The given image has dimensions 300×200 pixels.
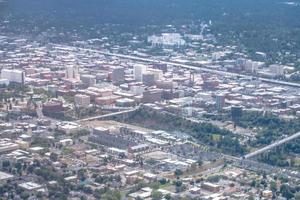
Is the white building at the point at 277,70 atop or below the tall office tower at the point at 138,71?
below

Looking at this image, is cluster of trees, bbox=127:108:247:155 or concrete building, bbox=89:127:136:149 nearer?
concrete building, bbox=89:127:136:149

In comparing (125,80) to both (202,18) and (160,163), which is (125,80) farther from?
(202,18)

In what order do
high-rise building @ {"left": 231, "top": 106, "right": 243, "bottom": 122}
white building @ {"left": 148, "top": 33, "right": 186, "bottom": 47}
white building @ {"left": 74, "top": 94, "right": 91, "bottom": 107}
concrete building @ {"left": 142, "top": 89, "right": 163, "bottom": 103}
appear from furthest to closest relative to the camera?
white building @ {"left": 148, "top": 33, "right": 186, "bottom": 47}, concrete building @ {"left": 142, "top": 89, "right": 163, "bottom": 103}, white building @ {"left": 74, "top": 94, "right": 91, "bottom": 107}, high-rise building @ {"left": 231, "top": 106, "right": 243, "bottom": 122}

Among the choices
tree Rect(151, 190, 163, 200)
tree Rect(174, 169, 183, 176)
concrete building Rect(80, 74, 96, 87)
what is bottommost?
tree Rect(174, 169, 183, 176)

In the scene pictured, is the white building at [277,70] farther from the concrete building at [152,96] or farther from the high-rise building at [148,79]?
the concrete building at [152,96]

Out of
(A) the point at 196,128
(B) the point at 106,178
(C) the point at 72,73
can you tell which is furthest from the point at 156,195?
(C) the point at 72,73

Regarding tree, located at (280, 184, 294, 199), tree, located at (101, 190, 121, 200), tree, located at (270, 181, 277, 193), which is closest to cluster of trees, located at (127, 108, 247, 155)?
tree, located at (270, 181, 277, 193)

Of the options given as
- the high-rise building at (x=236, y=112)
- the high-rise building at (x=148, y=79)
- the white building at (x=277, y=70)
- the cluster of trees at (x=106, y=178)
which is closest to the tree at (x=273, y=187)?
the cluster of trees at (x=106, y=178)

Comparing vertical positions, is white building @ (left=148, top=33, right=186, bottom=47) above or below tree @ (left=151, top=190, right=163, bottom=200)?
above

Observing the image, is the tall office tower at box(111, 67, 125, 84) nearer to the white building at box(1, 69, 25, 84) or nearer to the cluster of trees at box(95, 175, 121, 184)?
the white building at box(1, 69, 25, 84)

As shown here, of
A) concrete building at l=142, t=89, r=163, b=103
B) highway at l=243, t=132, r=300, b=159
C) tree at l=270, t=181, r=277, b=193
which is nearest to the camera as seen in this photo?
tree at l=270, t=181, r=277, b=193
